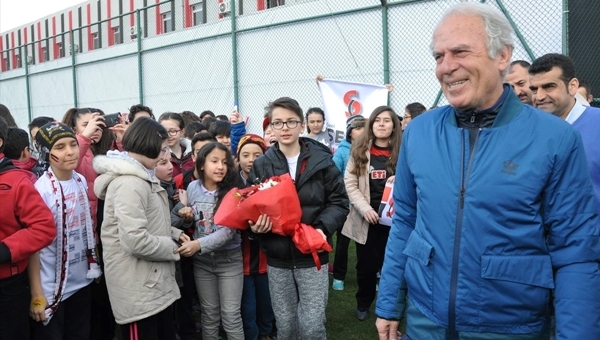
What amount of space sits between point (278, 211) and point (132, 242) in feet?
3.03

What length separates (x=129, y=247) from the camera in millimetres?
3145

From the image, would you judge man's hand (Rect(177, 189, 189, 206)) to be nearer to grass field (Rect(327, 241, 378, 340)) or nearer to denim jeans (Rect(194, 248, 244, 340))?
denim jeans (Rect(194, 248, 244, 340))

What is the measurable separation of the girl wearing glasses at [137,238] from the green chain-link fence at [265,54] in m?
5.43

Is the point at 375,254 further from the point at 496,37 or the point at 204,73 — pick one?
the point at 204,73

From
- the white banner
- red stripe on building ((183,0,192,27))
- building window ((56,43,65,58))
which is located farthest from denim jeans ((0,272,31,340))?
building window ((56,43,65,58))

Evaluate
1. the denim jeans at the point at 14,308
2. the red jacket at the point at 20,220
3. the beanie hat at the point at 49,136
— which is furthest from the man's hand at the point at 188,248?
the beanie hat at the point at 49,136

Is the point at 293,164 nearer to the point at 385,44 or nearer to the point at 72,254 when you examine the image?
the point at 72,254

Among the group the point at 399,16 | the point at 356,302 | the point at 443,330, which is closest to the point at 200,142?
the point at 356,302

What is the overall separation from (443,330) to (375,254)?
296 centimetres

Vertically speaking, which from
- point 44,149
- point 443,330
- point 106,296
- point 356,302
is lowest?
point 356,302

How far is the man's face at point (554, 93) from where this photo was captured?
2920 millimetres

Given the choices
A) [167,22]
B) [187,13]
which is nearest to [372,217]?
[187,13]

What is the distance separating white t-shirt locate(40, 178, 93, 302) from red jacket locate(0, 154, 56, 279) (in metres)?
0.28

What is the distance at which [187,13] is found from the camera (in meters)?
13.1
